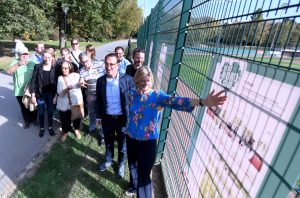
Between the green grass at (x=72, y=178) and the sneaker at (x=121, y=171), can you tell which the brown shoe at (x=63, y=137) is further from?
the sneaker at (x=121, y=171)

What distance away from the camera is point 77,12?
25.3 meters

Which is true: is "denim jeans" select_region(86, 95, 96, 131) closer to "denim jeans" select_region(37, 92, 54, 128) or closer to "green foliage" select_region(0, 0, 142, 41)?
"denim jeans" select_region(37, 92, 54, 128)

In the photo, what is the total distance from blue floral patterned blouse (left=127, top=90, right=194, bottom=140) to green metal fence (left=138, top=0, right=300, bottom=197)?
A: 0.32 m

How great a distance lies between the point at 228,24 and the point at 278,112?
33.9 inches

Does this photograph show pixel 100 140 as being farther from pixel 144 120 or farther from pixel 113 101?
pixel 144 120

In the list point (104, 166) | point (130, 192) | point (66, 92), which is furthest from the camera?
point (66, 92)

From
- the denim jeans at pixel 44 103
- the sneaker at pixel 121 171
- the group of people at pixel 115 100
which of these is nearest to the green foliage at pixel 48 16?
the group of people at pixel 115 100

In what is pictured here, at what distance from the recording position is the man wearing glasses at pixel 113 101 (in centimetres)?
388

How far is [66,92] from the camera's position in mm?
5176

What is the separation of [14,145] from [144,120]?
3.23 metres

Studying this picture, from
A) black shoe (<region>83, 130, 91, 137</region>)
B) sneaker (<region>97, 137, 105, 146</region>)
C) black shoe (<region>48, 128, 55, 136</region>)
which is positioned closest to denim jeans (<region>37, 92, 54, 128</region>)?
black shoe (<region>48, 128, 55, 136</region>)

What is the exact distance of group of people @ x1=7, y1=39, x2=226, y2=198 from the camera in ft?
9.32

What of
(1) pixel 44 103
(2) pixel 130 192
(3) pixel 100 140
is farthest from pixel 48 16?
(2) pixel 130 192

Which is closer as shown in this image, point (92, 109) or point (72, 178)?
point (72, 178)
